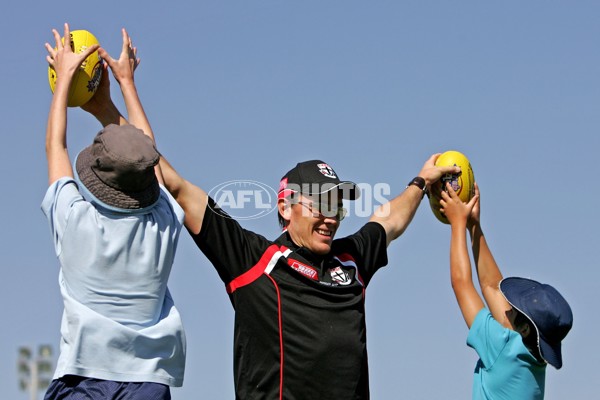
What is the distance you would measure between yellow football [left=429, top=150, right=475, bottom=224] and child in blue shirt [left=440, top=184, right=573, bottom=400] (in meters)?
0.61

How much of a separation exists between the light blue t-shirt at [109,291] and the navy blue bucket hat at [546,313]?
2.29 m

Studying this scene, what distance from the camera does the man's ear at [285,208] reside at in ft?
23.7

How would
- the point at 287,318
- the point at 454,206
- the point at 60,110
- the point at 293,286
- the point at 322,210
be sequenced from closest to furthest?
the point at 60,110, the point at 287,318, the point at 293,286, the point at 322,210, the point at 454,206

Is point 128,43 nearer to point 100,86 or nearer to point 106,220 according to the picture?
point 100,86

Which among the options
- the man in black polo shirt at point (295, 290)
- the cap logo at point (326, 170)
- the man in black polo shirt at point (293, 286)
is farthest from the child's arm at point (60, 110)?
the cap logo at point (326, 170)

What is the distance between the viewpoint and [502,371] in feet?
22.7

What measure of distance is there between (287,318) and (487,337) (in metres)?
1.24

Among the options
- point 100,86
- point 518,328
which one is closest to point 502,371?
point 518,328

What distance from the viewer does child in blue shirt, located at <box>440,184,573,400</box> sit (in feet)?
22.5

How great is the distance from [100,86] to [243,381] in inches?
82.0

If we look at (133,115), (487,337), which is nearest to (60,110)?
(133,115)

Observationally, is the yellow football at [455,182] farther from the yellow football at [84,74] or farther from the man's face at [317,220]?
the yellow football at [84,74]

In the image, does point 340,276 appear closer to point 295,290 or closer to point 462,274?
point 295,290

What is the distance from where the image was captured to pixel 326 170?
23.7 feet
